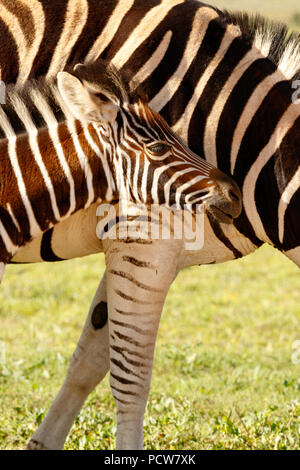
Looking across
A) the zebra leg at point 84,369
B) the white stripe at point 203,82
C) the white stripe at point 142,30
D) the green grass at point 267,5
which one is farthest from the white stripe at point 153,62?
the green grass at point 267,5

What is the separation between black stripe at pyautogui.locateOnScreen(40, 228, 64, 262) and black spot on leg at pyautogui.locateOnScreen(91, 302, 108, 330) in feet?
1.87

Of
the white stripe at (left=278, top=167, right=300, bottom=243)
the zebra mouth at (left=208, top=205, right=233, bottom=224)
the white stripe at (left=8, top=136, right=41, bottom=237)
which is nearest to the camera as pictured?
the white stripe at (left=8, top=136, right=41, bottom=237)

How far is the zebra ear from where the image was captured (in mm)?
3949

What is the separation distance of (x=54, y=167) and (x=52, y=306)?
6.25 metres

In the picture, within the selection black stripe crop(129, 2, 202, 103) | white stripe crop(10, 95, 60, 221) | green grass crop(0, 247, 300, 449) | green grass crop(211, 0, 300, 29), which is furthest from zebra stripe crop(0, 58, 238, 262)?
green grass crop(211, 0, 300, 29)

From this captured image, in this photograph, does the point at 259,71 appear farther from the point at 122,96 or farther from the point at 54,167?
the point at 54,167

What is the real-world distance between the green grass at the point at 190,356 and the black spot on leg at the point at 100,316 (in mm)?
764

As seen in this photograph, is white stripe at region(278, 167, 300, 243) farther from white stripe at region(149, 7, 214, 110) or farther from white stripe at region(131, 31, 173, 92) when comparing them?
white stripe at region(131, 31, 173, 92)

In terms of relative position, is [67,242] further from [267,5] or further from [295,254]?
[267,5]

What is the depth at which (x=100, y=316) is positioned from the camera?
5.39 metres

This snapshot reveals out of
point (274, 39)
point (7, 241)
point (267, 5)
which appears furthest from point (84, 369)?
point (267, 5)
